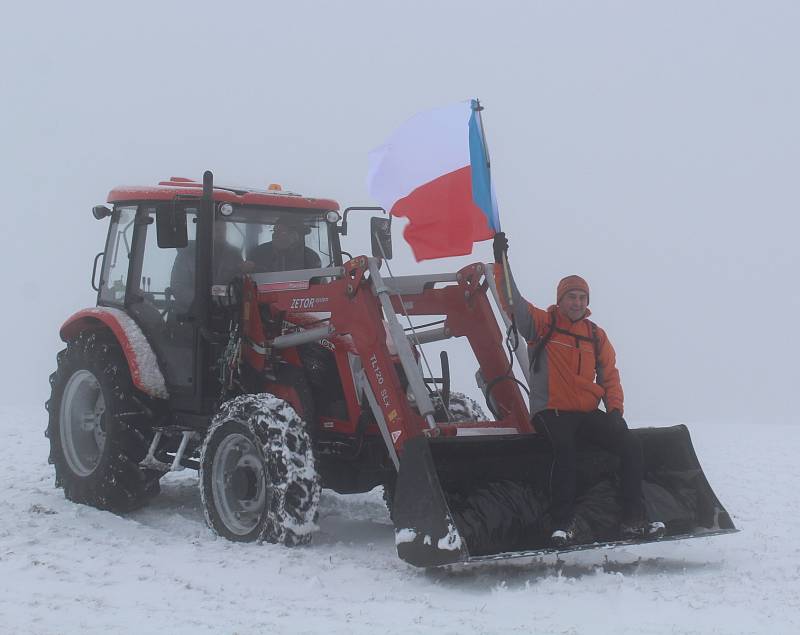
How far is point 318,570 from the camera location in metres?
5.47

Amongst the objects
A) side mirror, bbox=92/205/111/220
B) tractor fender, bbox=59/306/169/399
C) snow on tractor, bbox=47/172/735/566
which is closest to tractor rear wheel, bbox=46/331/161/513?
snow on tractor, bbox=47/172/735/566

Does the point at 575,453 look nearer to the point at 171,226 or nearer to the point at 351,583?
the point at 351,583

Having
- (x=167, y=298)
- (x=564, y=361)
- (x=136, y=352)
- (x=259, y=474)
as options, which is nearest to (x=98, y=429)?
(x=136, y=352)

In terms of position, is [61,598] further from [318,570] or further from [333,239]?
[333,239]

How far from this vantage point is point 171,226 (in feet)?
21.8

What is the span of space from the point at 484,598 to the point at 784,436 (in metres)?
8.94

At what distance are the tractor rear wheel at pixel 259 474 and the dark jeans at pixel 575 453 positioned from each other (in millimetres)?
1328

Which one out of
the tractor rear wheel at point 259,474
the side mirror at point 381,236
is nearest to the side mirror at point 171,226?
the tractor rear wheel at point 259,474

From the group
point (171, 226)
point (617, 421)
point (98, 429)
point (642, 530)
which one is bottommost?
point (642, 530)

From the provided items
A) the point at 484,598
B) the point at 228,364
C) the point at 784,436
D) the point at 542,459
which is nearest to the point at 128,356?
the point at 228,364

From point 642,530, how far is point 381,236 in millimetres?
2643

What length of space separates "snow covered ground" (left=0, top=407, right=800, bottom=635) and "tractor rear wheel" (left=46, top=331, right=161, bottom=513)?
17cm

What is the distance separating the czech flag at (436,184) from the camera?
6.64 metres

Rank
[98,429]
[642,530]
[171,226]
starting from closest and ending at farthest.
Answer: [642,530] < [171,226] < [98,429]
